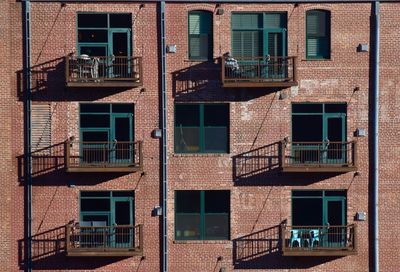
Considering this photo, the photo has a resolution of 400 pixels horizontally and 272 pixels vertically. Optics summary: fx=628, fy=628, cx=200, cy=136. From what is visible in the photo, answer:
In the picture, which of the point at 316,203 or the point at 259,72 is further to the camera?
the point at 316,203

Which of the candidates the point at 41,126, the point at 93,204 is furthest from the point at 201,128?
the point at 41,126

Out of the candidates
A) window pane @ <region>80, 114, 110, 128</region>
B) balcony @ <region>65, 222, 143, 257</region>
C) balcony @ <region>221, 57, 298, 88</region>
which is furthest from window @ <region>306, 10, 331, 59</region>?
balcony @ <region>65, 222, 143, 257</region>

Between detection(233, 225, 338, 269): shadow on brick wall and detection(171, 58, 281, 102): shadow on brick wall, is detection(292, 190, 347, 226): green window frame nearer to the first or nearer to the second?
detection(233, 225, 338, 269): shadow on brick wall

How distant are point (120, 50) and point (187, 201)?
588 centimetres

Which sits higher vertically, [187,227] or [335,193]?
[335,193]

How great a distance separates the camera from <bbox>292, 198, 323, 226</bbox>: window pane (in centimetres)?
2239

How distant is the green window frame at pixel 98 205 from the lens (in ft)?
72.8

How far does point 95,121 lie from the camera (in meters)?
22.3

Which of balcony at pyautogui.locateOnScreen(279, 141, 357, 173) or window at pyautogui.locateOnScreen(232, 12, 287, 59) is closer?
balcony at pyautogui.locateOnScreen(279, 141, 357, 173)

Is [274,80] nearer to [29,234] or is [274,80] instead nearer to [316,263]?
[316,263]

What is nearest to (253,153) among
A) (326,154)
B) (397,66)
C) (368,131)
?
(326,154)

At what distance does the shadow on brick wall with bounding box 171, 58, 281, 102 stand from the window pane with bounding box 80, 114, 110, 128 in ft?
8.39

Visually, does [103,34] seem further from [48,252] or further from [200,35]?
[48,252]

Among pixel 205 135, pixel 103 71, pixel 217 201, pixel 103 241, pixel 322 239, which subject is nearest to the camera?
pixel 103 241
